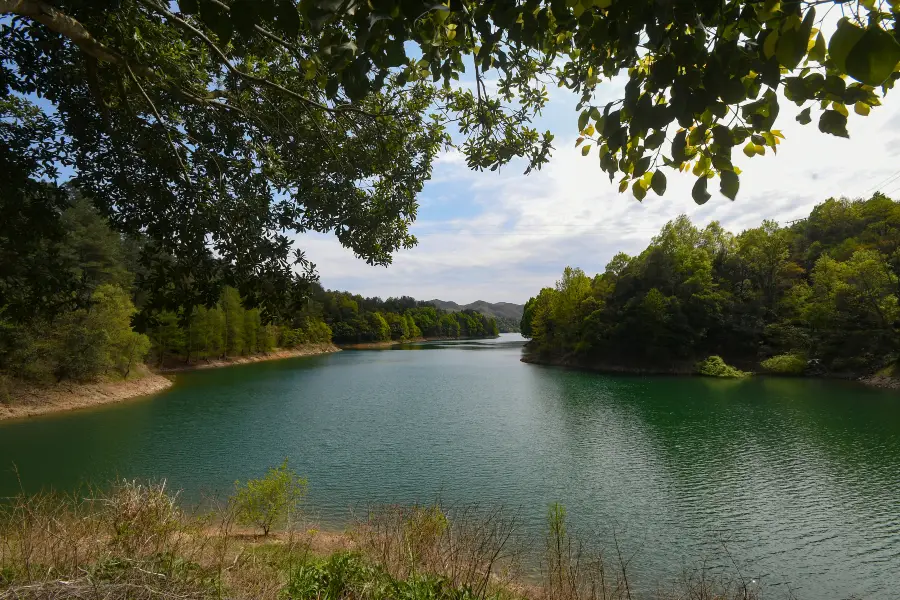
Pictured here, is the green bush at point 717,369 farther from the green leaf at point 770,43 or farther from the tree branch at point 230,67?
the green leaf at point 770,43

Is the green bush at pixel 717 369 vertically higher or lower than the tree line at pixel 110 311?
lower

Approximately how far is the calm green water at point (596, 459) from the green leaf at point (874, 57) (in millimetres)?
8215

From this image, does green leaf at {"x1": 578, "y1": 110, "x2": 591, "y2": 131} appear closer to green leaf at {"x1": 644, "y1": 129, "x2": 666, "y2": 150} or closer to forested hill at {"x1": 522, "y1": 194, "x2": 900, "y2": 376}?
green leaf at {"x1": 644, "y1": 129, "x2": 666, "y2": 150}

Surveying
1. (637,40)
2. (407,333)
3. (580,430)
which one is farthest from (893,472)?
(407,333)

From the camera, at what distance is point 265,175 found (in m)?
4.52

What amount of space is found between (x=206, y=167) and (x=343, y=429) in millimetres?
15206

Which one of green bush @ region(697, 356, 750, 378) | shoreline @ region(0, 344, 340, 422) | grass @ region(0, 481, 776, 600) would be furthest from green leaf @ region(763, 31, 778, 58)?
green bush @ region(697, 356, 750, 378)

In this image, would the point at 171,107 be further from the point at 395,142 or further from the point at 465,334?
the point at 465,334

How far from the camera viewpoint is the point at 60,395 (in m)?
21.8

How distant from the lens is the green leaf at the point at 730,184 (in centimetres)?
152

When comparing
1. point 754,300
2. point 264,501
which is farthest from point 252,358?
point 754,300

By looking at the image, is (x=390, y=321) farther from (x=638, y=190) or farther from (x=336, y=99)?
(x=638, y=190)

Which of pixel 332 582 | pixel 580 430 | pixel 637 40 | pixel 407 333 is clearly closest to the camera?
pixel 637 40

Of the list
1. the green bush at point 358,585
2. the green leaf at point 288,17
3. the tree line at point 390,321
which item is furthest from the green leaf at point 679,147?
the tree line at point 390,321
